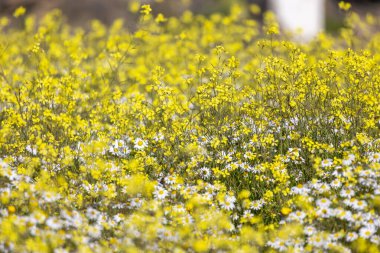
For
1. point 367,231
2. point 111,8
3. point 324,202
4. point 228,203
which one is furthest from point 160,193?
point 111,8

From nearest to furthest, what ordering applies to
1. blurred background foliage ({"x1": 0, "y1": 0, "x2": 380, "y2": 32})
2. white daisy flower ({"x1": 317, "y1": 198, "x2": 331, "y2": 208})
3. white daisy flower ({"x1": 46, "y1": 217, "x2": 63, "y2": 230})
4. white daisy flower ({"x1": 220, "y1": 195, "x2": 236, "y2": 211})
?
white daisy flower ({"x1": 46, "y1": 217, "x2": 63, "y2": 230})
white daisy flower ({"x1": 317, "y1": 198, "x2": 331, "y2": 208})
white daisy flower ({"x1": 220, "y1": 195, "x2": 236, "y2": 211})
blurred background foliage ({"x1": 0, "y1": 0, "x2": 380, "y2": 32})

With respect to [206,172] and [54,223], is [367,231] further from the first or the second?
[54,223]

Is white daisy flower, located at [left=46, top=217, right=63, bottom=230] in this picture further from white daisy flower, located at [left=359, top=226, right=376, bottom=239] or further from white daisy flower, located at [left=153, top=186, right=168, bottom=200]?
white daisy flower, located at [left=359, top=226, right=376, bottom=239]

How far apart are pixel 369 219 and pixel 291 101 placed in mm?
1855

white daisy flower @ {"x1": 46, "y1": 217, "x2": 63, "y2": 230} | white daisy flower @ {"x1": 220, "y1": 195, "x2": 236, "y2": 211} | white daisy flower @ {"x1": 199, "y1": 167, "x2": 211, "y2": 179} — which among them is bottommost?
white daisy flower @ {"x1": 46, "y1": 217, "x2": 63, "y2": 230}

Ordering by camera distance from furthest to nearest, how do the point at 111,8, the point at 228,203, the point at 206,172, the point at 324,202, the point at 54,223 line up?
the point at 111,8 < the point at 206,172 < the point at 228,203 < the point at 324,202 < the point at 54,223

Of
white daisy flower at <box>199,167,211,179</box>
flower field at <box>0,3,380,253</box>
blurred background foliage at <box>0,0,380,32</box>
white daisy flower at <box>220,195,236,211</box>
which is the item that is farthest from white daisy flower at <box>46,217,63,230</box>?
blurred background foliage at <box>0,0,380,32</box>

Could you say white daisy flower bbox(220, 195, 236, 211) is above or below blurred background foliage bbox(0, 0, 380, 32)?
below

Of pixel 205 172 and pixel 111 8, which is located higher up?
pixel 111 8

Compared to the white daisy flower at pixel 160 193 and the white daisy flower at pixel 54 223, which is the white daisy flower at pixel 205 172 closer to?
the white daisy flower at pixel 160 193

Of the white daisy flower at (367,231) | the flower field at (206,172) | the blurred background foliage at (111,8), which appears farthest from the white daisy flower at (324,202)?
the blurred background foliage at (111,8)

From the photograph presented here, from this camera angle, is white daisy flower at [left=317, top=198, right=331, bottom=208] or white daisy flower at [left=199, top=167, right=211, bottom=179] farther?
white daisy flower at [left=199, top=167, right=211, bottom=179]

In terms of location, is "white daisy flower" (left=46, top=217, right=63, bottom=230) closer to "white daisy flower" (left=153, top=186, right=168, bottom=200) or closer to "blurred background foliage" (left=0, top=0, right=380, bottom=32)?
"white daisy flower" (left=153, top=186, right=168, bottom=200)

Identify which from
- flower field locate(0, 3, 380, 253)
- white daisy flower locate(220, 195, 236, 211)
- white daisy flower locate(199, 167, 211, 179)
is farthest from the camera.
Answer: white daisy flower locate(199, 167, 211, 179)
